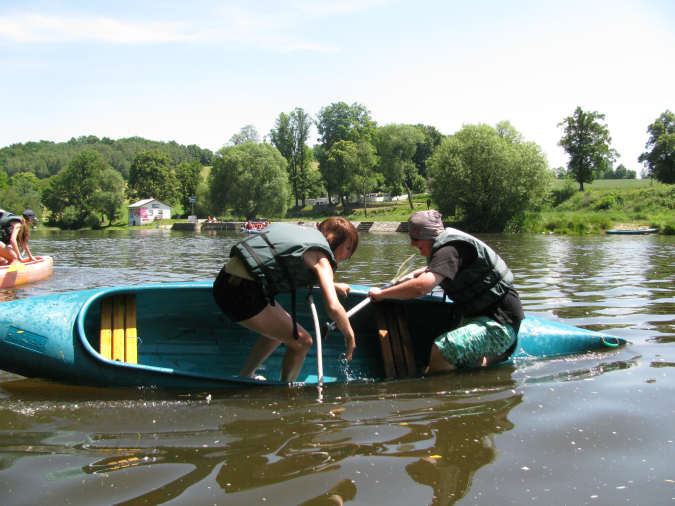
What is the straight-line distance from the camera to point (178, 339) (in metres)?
4.70

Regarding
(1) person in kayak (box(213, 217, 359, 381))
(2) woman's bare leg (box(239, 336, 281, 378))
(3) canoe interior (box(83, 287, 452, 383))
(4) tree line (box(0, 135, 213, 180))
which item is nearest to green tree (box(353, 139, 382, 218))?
(4) tree line (box(0, 135, 213, 180))

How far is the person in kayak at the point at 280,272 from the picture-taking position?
10.6ft

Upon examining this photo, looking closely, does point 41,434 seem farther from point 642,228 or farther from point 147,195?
point 147,195

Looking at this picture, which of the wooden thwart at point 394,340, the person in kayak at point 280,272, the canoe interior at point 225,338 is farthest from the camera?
the canoe interior at point 225,338

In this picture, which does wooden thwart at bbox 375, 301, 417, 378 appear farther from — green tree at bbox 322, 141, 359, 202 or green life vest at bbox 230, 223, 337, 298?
green tree at bbox 322, 141, 359, 202

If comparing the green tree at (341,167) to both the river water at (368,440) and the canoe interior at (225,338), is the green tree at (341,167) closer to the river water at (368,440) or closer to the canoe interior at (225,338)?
the canoe interior at (225,338)

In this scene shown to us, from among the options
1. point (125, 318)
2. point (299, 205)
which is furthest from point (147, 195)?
point (125, 318)

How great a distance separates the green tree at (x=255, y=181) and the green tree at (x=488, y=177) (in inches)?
908

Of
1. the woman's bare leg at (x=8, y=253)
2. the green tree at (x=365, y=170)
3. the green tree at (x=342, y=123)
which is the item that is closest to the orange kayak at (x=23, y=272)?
the woman's bare leg at (x=8, y=253)

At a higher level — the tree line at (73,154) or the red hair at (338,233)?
the tree line at (73,154)

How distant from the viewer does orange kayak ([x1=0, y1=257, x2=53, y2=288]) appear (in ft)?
32.6

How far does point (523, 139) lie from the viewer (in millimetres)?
41719

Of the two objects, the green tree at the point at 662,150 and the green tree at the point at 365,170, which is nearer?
the green tree at the point at 662,150

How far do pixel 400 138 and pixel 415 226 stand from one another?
201ft
